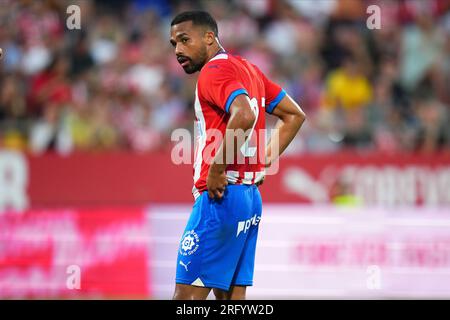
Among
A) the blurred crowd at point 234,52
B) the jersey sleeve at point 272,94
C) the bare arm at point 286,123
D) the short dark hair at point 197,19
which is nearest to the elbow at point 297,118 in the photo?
the bare arm at point 286,123

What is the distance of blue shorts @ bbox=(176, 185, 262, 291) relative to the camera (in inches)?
216

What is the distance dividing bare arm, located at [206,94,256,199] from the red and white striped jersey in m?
0.07

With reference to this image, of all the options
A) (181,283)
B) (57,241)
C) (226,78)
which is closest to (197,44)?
(226,78)

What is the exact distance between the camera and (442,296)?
1172 cm

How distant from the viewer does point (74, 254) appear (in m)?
11.6

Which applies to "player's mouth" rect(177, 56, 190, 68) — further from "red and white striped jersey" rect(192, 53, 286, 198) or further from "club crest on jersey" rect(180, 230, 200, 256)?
"club crest on jersey" rect(180, 230, 200, 256)

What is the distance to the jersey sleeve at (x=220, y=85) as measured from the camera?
5.27 metres

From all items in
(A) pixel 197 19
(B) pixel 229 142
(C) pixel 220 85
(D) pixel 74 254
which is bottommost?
(D) pixel 74 254

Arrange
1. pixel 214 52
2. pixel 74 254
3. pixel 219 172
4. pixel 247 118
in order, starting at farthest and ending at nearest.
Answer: pixel 74 254, pixel 214 52, pixel 219 172, pixel 247 118

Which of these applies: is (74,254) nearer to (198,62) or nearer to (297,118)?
(297,118)

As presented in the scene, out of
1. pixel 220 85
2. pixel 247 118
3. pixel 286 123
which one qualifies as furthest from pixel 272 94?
pixel 247 118

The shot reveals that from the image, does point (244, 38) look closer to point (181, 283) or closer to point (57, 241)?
point (57, 241)

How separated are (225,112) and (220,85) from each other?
0.20m

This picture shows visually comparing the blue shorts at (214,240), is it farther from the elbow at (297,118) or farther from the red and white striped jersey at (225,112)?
the elbow at (297,118)
